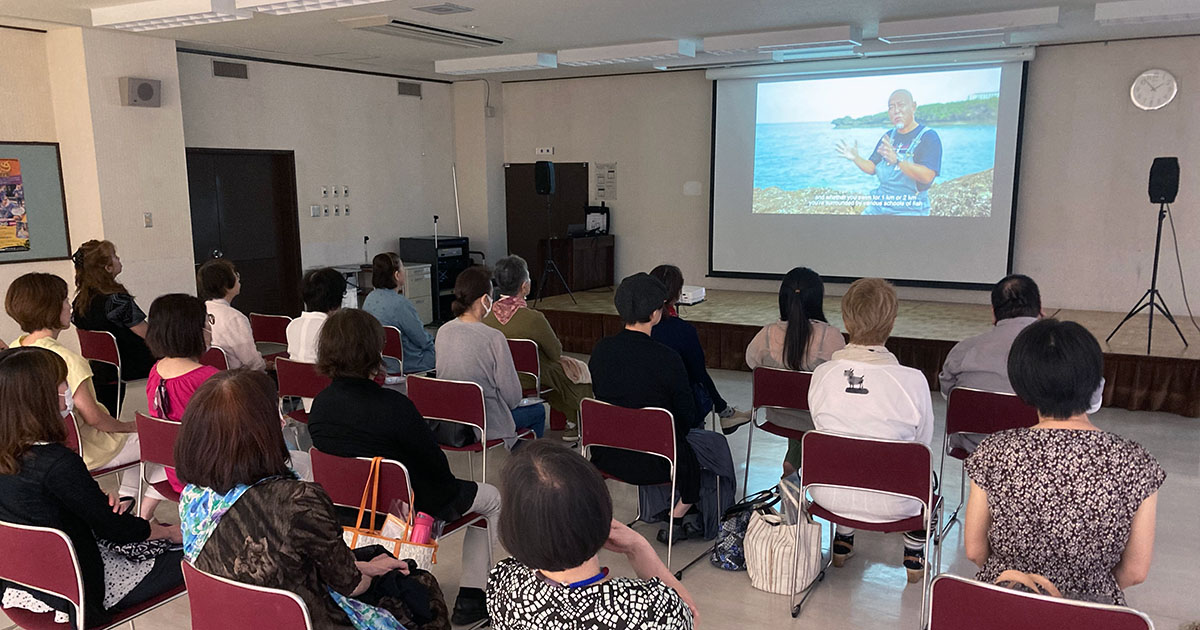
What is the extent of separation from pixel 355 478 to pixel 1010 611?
1.93 metres

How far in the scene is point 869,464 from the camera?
9.50ft

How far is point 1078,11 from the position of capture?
250 inches

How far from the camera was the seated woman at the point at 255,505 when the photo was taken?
188 centimetres

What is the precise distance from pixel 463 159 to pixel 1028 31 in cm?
675

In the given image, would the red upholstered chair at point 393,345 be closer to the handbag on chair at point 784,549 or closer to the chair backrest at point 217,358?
the chair backrest at point 217,358

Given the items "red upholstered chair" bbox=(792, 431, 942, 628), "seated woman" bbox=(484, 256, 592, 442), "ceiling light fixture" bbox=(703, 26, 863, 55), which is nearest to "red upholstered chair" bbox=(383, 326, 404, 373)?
"seated woman" bbox=(484, 256, 592, 442)

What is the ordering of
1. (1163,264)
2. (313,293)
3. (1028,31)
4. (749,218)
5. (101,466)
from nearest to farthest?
1. (101,466)
2. (313,293)
3. (1028,31)
4. (1163,264)
5. (749,218)

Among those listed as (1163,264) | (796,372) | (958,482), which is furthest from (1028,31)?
(796,372)

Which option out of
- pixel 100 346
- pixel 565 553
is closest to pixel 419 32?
pixel 100 346

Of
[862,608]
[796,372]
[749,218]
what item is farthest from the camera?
[749,218]

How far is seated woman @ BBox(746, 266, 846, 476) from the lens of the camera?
404 centimetres

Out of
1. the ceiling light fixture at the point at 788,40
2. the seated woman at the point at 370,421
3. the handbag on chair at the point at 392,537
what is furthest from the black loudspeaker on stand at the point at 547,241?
the handbag on chair at the point at 392,537

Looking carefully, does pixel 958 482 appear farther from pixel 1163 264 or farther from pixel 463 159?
pixel 463 159

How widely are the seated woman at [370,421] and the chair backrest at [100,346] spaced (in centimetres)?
264
